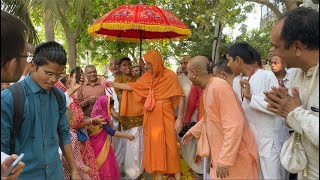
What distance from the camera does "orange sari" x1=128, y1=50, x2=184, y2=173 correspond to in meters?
5.77

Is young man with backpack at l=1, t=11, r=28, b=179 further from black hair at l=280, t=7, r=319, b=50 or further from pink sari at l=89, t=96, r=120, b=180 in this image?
pink sari at l=89, t=96, r=120, b=180

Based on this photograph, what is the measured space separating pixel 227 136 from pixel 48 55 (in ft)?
5.24

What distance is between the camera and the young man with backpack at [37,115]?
251 centimetres

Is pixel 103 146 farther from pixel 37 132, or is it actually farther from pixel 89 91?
pixel 37 132

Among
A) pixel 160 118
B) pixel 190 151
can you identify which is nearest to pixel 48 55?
pixel 160 118

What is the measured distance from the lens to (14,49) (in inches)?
63.7

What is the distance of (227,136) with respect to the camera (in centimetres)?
347

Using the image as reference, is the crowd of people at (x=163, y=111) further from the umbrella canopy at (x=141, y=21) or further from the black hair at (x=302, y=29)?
the umbrella canopy at (x=141, y=21)

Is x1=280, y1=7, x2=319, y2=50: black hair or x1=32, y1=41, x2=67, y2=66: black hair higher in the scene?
x1=280, y1=7, x2=319, y2=50: black hair

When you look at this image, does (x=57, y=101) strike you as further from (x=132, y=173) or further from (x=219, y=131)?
(x=132, y=173)

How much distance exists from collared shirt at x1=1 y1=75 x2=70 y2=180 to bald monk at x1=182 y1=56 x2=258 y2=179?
4.50 ft

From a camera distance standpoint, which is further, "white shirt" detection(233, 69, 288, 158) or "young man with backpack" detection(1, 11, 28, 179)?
"white shirt" detection(233, 69, 288, 158)

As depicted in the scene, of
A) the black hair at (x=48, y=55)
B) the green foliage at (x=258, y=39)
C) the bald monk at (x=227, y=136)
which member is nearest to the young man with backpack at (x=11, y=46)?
the black hair at (x=48, y=55)

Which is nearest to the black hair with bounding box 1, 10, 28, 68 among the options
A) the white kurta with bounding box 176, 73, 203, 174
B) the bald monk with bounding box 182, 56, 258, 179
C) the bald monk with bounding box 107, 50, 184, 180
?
the bald monk with bounding box 182, 56, 258, 179
